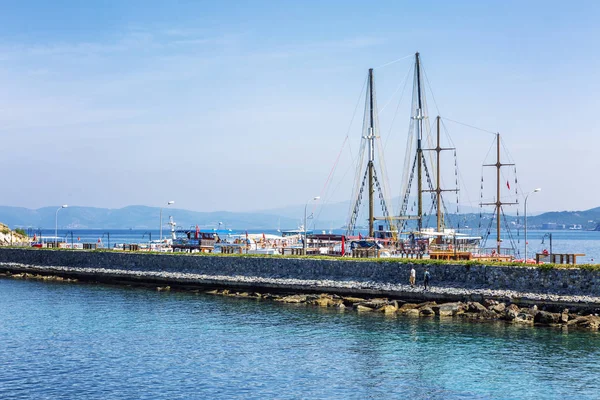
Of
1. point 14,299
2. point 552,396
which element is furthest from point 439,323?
point 14,299

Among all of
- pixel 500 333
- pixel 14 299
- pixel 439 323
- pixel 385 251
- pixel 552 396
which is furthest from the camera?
pixel 385 251

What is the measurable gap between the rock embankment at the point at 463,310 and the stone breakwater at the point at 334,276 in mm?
959

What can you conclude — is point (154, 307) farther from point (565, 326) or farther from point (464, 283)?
point (565, 326)

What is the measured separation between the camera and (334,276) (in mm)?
55531

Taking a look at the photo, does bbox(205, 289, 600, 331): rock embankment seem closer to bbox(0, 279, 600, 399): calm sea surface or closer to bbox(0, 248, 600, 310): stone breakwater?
bbox(0, 248, 600, 310): stone breakwater

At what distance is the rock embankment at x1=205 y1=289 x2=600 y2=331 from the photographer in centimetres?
4184

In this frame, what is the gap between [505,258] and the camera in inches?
2333

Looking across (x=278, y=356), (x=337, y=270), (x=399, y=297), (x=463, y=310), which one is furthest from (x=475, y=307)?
(x=278, y=356)

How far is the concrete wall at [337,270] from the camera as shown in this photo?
45.6m

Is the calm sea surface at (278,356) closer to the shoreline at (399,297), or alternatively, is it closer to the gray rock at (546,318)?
the gray rock at (546,318)

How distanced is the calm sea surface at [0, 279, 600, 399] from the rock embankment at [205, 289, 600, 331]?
1720mm

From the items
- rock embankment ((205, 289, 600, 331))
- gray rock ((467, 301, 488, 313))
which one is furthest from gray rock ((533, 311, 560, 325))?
gray rock ((467, 301, 488, 313))

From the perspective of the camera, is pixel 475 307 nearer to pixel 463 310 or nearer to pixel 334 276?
pixel 463 310

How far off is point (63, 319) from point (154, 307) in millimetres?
7070
